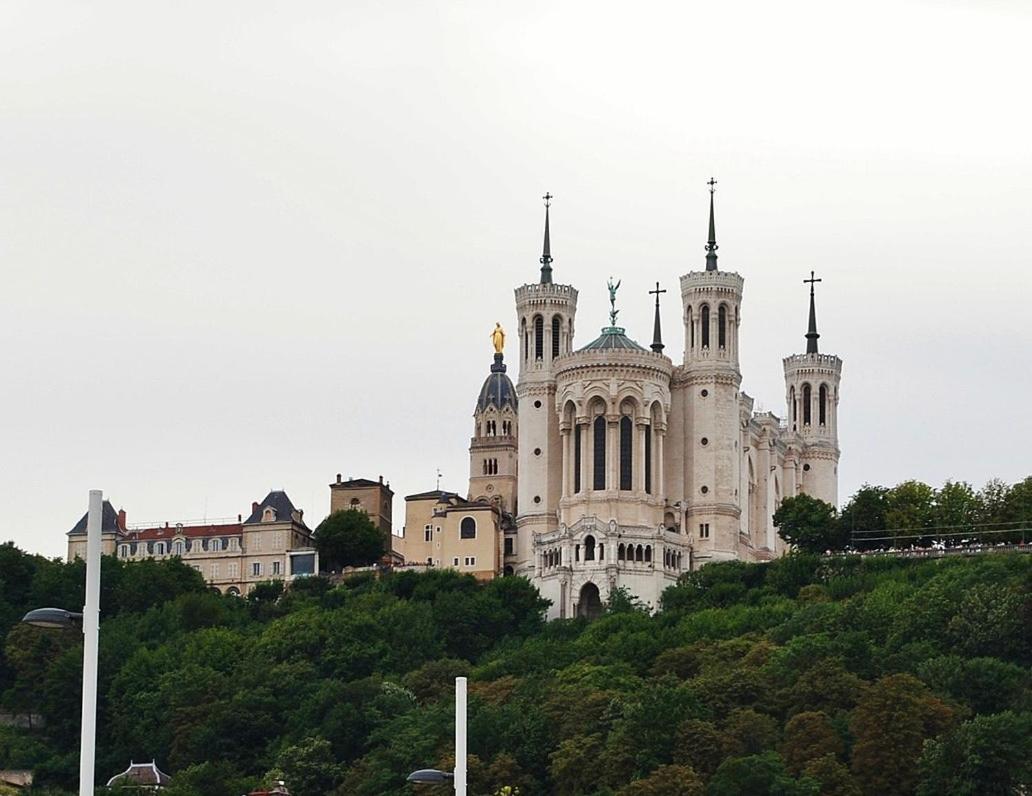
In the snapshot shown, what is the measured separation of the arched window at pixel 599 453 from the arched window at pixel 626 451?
32.3 inches

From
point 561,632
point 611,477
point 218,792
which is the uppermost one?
point 611,477

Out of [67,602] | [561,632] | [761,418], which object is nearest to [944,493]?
[761,418]

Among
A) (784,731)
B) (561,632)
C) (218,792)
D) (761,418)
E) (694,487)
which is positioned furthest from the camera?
(761,418)

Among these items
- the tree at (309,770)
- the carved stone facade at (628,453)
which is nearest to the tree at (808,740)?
the tree at (309,770)

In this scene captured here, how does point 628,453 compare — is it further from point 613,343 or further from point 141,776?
point 141,776

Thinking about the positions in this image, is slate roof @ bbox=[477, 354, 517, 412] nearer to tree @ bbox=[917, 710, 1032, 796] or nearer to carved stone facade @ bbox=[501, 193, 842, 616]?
carved stone facade @ bbox=[501, 193, 842, 616]

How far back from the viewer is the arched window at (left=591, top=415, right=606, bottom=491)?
11538cm

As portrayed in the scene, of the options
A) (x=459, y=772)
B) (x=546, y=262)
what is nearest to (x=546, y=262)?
(x=546, y=262)

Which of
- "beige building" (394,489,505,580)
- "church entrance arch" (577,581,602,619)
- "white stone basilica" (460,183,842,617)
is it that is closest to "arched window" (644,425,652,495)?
"white stone basilica" (460,183,842,617)

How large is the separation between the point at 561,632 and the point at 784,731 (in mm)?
A: 23799

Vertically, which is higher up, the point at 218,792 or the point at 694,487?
the point at 694,487

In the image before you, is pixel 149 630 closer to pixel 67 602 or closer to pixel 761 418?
pixel 67 602

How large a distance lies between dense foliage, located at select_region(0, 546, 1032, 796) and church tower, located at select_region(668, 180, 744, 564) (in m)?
4.73

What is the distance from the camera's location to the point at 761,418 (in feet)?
415
